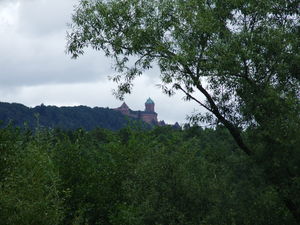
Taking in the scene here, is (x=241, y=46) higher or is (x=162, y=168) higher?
(x=241, y=46)

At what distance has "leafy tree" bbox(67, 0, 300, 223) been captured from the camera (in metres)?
21.4

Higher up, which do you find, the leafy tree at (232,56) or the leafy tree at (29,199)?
the leafy tree at (232,56)

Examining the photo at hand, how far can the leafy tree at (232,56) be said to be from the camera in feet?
70.1

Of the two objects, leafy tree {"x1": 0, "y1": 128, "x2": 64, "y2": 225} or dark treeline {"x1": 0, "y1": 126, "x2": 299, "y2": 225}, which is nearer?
leafy tree {"x1": 0, "y1": 128, "x2": 64, "y2": 225}

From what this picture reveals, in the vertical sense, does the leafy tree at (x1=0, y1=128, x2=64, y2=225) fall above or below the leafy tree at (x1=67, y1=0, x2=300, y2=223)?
below

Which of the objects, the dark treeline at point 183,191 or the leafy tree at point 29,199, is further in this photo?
the dark treeline at point 183,191

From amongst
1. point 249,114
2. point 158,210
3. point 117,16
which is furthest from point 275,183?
point 117,16

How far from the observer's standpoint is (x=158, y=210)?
2481 cm

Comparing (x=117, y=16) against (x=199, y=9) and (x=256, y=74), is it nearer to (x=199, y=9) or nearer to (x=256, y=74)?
(x=199, y=9)

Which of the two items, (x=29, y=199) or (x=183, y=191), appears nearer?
(x=29, y=199)

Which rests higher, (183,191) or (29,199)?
(183,191)

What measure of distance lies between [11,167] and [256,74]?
13.5 m

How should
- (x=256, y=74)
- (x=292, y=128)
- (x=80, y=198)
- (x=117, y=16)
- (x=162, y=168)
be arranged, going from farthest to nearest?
(x=80, y=198) < (x=162, y=168) < (x=117, y=16) < (x=256, y=74) < (x=292, y=128)

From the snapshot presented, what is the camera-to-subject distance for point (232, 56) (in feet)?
70.0
